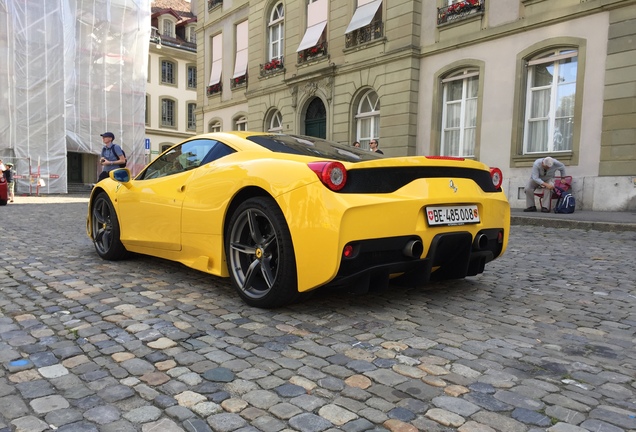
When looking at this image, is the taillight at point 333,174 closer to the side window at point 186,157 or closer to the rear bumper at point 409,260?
the rear bumper at point 409,260

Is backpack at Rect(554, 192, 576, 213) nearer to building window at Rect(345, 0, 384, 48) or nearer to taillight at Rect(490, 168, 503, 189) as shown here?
taillight at Rect(490, 168, 503, 189)

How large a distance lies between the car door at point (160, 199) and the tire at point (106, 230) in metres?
0.14

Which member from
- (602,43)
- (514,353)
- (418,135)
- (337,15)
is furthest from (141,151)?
(514,353)

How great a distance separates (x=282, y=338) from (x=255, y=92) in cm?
2049

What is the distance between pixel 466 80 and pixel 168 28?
33.8 m

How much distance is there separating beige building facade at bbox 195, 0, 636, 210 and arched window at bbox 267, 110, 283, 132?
6 centimetres

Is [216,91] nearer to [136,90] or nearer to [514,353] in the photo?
[136,90]

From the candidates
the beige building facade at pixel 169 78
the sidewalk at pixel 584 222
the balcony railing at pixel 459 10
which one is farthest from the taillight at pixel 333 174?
the beige building facade at pixel 169 78

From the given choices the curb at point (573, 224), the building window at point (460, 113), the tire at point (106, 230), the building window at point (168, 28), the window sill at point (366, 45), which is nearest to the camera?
the tire at point (106, 230)

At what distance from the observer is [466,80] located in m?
14.6

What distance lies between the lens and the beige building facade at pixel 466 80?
11.5 m

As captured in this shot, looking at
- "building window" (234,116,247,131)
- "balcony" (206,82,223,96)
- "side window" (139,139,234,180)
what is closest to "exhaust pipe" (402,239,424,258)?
"side window" (139,139,234,180)

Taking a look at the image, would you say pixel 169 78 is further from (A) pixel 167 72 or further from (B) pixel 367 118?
(B) pixel 367 118

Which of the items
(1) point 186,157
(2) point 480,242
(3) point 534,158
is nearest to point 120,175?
(1) point 186,157
